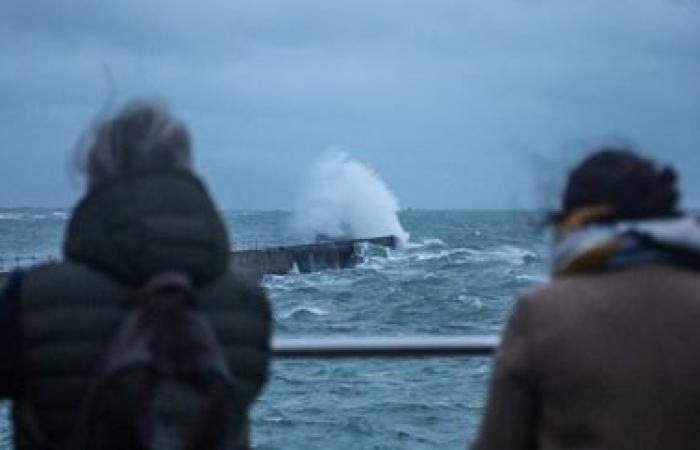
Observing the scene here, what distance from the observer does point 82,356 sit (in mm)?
2363

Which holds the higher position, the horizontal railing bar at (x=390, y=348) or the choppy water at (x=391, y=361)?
the horizontal railing bar at (x=390, y=348)

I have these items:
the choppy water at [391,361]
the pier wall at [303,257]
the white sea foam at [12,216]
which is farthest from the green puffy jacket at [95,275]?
the white sea foam at [12,216]

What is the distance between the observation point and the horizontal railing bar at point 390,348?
3.58 m

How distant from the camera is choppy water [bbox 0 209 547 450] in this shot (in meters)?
13.6

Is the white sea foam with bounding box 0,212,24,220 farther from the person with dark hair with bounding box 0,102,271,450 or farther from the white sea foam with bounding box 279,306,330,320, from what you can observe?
the person with dark hair with bounding box 0,102,271,450

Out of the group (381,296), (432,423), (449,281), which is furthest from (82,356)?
(449,281)

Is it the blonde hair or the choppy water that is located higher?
the blonde hair

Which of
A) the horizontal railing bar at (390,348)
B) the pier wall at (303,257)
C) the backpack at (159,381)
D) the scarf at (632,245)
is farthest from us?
the pier wall at (303,257)

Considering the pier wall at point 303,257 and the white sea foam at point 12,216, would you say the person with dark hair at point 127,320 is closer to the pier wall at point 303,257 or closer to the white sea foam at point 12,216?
the pier wall at point 303,257

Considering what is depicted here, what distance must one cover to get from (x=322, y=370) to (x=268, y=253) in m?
36.3

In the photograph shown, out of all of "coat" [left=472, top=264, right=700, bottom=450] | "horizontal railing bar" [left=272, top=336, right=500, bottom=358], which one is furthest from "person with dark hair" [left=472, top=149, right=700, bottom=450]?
"horizontal railing bar" [left=272, top=336, right=500, bottom=358]

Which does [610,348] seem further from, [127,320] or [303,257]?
[303,257]

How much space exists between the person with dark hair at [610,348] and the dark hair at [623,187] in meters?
0.06

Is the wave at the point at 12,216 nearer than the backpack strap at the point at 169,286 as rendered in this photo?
No
